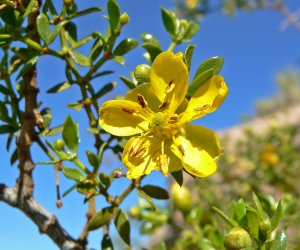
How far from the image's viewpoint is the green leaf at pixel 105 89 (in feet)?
4.02

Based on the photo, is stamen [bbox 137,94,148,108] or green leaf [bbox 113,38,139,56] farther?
green leaf [bbox 113,38,139,56]

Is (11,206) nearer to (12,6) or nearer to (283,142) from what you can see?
(12,6)

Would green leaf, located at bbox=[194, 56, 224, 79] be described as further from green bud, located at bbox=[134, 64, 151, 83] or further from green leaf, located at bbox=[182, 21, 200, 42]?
green leaf, located at bbox=[182, 21, 200, 42]

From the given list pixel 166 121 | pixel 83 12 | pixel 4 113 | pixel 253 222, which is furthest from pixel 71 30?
pixel 253 222

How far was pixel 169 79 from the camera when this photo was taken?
0.97 meters

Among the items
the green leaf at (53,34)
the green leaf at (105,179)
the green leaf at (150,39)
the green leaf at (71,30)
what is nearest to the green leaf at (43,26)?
the green leaf at (53,34)

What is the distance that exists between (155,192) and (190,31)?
0.45m

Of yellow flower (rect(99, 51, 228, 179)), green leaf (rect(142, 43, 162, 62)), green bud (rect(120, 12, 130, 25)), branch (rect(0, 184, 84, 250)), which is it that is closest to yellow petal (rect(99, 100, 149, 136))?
yellow flower (rect(99, 51, 228, 179))

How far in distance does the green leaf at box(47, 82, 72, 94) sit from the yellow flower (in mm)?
239

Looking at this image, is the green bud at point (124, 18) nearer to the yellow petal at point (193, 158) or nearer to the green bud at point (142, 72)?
the green bud at point (142, 72)

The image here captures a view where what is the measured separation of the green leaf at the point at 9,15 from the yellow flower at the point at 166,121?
0.86 feet

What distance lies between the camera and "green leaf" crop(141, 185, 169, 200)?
44.5 inches

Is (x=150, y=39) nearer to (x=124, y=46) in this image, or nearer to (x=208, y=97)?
(x=124, y=46)

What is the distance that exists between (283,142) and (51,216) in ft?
8.58
